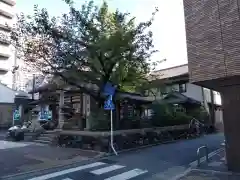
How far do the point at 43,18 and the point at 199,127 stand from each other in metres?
16.1

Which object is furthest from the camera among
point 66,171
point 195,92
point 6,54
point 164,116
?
point 6,54

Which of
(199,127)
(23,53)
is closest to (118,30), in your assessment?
(23,53)

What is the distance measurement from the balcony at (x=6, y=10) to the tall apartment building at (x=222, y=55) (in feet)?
182

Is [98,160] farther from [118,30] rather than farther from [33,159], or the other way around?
[118,30]

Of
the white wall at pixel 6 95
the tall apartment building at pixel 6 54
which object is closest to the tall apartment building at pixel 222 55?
the white wall at pixel 6 95

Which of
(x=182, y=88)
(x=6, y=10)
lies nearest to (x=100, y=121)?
(x=182, y=88)

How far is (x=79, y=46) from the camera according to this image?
14211 mm

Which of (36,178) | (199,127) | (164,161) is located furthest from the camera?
(199,127)

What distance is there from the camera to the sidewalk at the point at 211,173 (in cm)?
782

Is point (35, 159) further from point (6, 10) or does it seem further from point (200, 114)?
point (6, 10)

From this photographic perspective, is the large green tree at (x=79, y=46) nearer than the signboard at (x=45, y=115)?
Yes

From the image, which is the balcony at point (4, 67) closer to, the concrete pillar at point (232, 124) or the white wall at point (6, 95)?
the white wall at point (6, 95)

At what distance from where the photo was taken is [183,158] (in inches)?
449

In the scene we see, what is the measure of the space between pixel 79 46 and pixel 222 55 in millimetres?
8420
